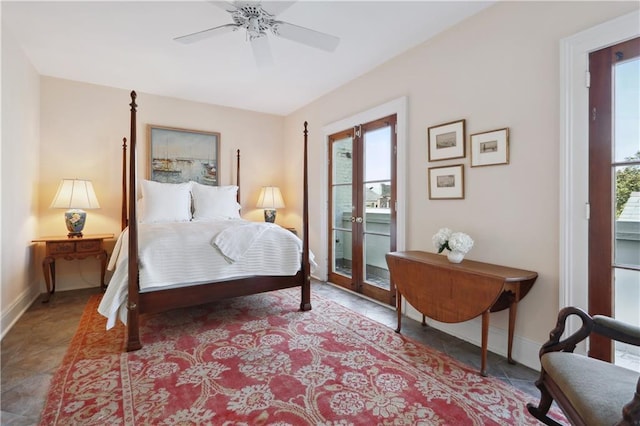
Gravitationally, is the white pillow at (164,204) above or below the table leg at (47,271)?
above

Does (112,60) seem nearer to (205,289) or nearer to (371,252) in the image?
(205,289)

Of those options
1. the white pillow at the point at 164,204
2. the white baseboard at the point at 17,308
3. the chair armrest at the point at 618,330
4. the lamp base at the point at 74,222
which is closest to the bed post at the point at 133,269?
the white baseboard at the point at 17,308

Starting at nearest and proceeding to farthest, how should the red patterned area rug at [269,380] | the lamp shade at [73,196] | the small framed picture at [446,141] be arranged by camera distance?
the red patterned area rug at [269,380] < the small framed picture at [446,141] < the lamp shade at [73,196]

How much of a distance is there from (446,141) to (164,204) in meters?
3.17

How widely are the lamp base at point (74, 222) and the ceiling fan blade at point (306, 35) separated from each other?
120 inches

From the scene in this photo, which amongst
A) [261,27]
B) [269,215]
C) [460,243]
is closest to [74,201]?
[269,215]

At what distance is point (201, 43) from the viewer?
2.90 meters

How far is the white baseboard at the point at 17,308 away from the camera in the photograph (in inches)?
99.0

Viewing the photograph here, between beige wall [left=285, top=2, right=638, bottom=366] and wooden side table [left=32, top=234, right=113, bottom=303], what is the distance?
137 inches

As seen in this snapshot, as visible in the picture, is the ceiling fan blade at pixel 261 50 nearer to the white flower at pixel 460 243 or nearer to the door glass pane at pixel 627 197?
the white flower at pixel 460 243

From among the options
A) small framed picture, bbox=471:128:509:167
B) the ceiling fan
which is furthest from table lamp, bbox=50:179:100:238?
small framed picture, bbox=471:128:509:167

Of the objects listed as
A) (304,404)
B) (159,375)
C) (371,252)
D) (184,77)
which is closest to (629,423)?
(304,404)

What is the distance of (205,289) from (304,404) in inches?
53.6

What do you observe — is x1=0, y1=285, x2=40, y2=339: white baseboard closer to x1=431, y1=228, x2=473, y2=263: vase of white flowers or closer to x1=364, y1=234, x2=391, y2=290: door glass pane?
x1=364, y1=234, x2=391, y2=290: door glass pane
